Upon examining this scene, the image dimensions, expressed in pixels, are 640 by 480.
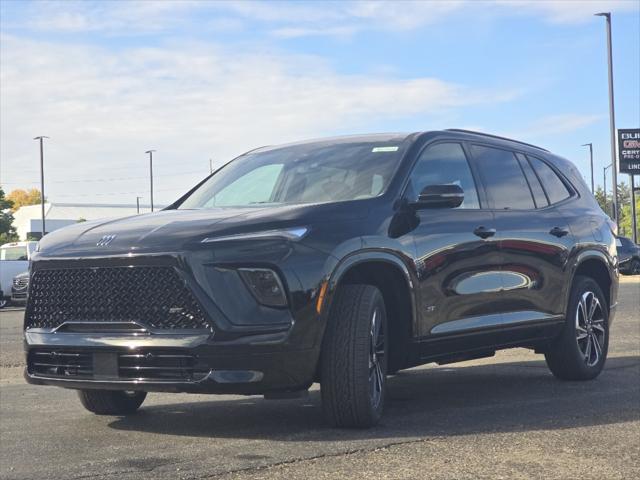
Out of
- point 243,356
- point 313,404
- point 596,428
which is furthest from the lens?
point 313,404

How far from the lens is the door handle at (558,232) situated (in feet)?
25.8

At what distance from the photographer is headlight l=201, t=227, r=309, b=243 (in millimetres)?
5520

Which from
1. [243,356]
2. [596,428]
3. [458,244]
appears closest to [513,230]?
[458,244]

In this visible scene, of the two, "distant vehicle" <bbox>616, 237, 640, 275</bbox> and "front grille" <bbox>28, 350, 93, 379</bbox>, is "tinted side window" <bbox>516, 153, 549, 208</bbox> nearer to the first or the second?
"front grille" <bbox>28, 350, 93, 379</bbox>

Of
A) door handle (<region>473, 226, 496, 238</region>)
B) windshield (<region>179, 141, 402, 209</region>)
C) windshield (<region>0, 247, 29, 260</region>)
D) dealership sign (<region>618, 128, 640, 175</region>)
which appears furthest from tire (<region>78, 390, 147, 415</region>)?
dealership sign (<region>618, 128, 640, 175</region>)

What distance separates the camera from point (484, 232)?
277 inches

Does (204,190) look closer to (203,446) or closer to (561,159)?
(203,446)

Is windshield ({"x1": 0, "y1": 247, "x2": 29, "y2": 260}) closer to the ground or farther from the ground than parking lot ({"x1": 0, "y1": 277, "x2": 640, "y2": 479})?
farther from the ground

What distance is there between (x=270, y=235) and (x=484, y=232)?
2012mm

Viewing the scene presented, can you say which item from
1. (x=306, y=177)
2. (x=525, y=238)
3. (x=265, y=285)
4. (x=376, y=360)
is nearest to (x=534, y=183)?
(x=525, y=238)

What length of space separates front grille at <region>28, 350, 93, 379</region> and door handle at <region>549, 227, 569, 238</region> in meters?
3.77

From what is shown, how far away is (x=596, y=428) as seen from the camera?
5949 mm

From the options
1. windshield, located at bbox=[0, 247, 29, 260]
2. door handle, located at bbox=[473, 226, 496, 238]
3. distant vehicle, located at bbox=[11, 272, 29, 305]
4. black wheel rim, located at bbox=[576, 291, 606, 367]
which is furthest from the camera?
windshield, located at bbox=[0, 247, 29, 260]

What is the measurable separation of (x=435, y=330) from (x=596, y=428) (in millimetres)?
1157
